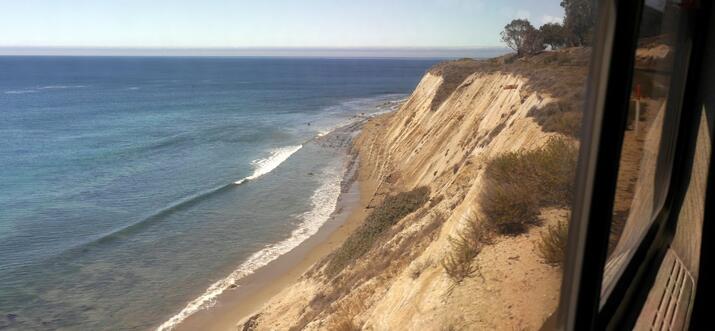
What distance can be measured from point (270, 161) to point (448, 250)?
28.1 meters

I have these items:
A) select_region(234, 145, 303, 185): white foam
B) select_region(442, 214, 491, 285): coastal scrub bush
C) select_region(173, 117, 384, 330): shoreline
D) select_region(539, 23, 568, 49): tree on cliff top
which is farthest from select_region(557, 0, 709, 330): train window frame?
select_region(234, 145, 303, 185): white foam

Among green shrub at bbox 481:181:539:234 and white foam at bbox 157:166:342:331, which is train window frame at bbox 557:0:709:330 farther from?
white foam at bbox 157:166:342:331

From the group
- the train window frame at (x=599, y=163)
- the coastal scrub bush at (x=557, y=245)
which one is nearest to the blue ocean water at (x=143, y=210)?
the coastal scrub bush at (x=557, y=245)

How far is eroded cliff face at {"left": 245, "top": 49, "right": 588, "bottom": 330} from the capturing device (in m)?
5.29

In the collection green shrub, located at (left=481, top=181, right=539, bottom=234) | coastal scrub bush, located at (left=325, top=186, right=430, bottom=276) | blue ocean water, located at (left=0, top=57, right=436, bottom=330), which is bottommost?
blue ocean water, located at (left=0, top=57, right=436, bottom=330)

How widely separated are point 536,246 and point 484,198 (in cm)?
224

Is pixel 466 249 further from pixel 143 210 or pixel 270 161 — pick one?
pixel 270 161

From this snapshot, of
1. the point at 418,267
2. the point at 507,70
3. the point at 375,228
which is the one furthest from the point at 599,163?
the point at 507,70

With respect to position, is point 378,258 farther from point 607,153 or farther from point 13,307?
point 13,307

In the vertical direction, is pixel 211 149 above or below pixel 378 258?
below

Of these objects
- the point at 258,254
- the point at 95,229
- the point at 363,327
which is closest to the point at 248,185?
the point at 95,229

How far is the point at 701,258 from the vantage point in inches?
151

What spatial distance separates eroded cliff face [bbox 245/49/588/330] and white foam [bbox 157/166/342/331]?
213cm

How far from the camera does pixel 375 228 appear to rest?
1539 cm
